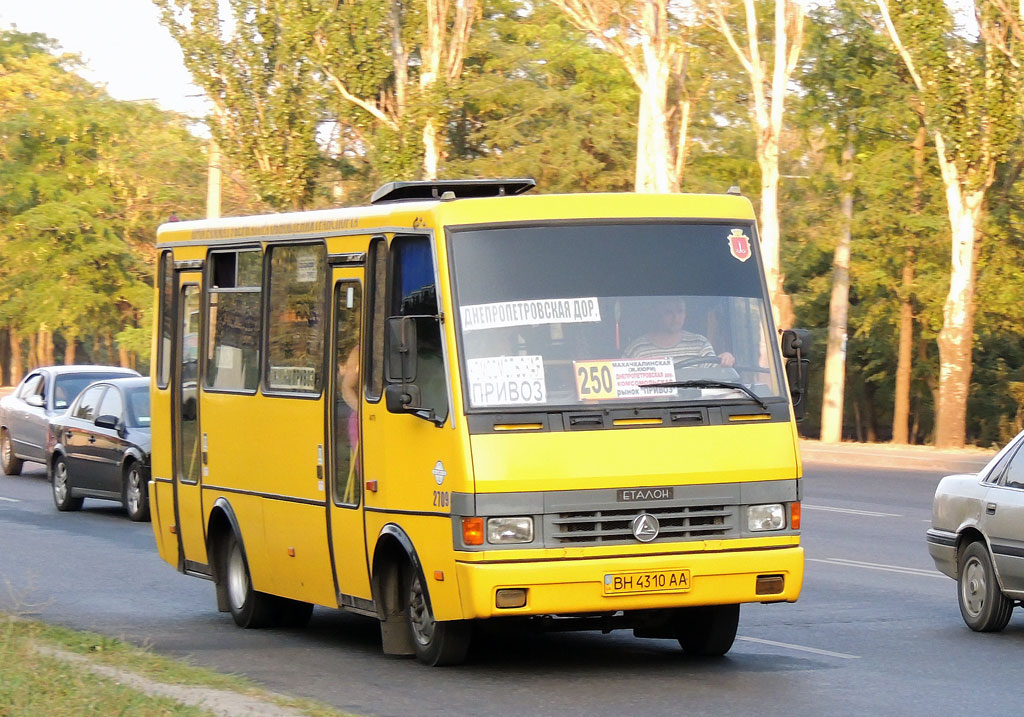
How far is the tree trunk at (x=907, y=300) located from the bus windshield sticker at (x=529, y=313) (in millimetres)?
32825

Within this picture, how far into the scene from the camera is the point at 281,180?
46969mm

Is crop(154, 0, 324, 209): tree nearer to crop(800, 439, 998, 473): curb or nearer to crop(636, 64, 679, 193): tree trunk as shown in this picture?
crop(636, 64, 679, 193): tree trunk

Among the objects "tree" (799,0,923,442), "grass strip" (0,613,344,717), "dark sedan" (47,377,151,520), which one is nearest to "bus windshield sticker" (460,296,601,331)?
"grass strip" (0,613,344,717)

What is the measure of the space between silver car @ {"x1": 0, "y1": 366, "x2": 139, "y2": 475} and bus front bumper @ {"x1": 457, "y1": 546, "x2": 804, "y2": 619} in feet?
56.9

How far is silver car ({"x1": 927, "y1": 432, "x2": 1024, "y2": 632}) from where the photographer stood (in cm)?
1099

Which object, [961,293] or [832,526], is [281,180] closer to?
[961,293]

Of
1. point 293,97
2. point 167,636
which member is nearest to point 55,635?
point 167,636

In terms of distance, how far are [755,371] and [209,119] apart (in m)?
39.5

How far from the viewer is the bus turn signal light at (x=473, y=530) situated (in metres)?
8.90

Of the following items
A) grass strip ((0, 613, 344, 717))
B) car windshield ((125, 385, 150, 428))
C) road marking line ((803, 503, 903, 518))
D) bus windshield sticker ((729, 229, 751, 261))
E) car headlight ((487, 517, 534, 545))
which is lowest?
road marking line ((803, 503, 903, 518))

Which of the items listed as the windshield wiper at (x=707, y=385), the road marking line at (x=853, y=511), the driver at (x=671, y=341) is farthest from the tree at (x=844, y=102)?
the windshield wiper at (x=707, y=385)

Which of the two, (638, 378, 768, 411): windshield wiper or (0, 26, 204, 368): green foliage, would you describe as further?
(0, 26, 204, 368): green foliage

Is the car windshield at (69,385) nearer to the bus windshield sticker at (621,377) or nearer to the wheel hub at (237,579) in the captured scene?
the wheel hub at (237,579)

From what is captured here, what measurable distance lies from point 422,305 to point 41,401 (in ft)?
58.4
